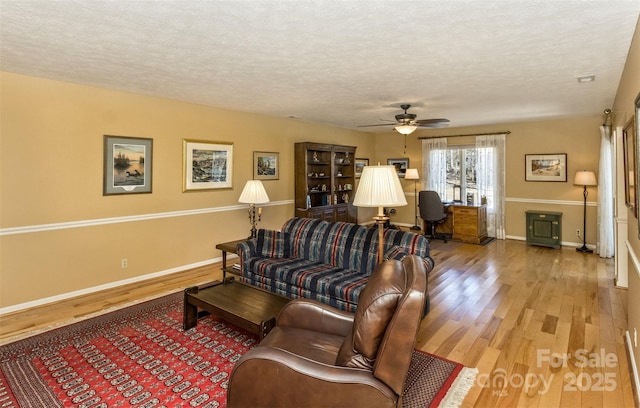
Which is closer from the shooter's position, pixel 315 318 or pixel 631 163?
pixel 315 318

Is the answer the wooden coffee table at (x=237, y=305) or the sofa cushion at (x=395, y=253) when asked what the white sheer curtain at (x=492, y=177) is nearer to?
the sofa cushion at (x=395, y=253)

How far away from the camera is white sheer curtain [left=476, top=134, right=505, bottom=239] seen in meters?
7.18

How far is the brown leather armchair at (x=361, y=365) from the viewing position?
1476mm

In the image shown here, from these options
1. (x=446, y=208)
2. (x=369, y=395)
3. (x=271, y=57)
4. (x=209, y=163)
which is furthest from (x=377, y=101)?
(x=369, y=395)

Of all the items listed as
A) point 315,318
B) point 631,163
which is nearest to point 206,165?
point 315,318

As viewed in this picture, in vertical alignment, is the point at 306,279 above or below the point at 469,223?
below

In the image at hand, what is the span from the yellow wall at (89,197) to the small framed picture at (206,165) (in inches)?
4.0

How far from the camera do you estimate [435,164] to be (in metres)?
8.04

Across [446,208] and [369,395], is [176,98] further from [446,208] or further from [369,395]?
[446,208]

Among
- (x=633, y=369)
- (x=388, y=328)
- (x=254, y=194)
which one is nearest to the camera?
(x=388, y=328)

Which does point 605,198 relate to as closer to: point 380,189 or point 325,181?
point 325,181

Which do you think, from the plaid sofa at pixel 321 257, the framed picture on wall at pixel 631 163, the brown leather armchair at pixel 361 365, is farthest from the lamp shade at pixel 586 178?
the brown leather armchair at pixel 361 365

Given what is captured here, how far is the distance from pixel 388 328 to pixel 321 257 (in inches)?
91.4

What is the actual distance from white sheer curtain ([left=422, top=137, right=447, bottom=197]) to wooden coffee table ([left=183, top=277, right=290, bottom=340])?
19.9ft
